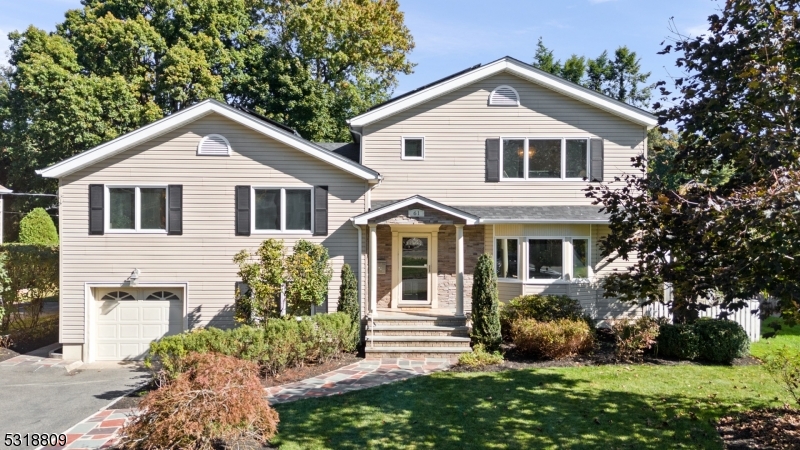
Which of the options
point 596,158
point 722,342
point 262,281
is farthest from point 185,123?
point 722,342

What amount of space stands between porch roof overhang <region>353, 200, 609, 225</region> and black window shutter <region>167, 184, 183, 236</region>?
15.2 feet

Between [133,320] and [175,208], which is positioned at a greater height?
[175,208]

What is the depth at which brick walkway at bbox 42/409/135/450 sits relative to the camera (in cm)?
718

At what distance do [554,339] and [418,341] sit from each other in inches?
127

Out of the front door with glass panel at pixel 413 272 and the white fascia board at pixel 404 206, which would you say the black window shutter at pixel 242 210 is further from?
the front door with glass panel at pixel 413 272

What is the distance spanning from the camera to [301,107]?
2667 cm

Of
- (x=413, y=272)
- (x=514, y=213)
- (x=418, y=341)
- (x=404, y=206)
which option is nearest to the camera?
(x=418, y=341)

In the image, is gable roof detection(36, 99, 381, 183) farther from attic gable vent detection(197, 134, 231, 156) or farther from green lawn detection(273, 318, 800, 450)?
green lawn detection(273, 318, 800, 450)

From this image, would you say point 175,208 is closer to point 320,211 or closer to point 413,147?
point 320,211

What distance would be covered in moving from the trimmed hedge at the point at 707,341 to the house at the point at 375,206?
250 cm

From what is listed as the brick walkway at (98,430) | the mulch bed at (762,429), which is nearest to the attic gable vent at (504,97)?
the mulch bed at (762,429)

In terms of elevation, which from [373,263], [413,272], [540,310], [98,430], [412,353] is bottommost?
[98,430]

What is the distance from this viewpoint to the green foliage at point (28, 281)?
13992 millimetres

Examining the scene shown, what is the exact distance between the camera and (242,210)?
42.6 feet
